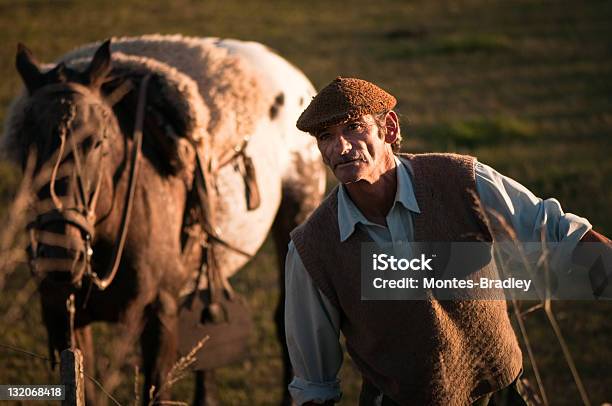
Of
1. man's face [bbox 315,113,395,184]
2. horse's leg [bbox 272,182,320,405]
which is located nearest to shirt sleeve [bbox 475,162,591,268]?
man's face [bbox 315,113,395,184]

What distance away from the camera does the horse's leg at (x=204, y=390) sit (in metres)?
5.83

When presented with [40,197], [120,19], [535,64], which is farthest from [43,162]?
[120,19]

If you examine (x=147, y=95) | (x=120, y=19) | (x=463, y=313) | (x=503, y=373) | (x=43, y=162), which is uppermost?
(x=120, y=19)

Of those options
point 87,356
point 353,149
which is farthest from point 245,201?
point 353,149

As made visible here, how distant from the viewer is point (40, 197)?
14.3 ft

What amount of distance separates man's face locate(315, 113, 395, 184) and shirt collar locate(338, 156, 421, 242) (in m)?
0.09

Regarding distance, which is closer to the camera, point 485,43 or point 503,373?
point 503,373

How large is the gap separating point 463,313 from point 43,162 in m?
2.23

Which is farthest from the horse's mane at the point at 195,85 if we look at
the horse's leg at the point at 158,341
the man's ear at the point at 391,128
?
the man's ear at the point at 391,128

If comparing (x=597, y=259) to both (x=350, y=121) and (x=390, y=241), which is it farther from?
(x=350, y=121)

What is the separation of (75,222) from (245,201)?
5.29 feet

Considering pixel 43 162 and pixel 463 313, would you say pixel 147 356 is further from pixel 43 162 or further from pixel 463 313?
pixel 463 313

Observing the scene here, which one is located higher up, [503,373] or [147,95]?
[147,95]

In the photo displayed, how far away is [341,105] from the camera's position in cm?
→ 299
